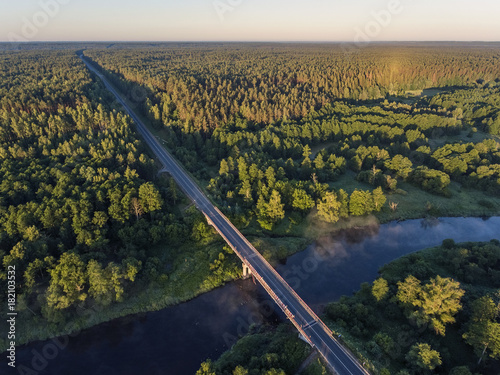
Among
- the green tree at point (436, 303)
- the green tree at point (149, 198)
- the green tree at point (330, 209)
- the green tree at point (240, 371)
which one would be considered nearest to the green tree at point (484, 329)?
the green tree at point (436, 303)

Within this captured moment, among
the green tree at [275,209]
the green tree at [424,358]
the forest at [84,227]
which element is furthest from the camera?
the green tree at [275,209]

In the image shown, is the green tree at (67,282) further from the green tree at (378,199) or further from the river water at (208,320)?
the green tree at (378,199)

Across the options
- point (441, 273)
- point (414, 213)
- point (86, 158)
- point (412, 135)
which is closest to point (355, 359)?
point (441, 273)

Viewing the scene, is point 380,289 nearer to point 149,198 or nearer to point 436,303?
point 436,303

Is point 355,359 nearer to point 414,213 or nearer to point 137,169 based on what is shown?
point 414,213

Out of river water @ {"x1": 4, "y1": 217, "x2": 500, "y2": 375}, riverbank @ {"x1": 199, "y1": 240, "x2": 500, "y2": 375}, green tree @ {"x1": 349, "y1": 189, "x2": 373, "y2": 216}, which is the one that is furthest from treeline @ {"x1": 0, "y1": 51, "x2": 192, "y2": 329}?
green tree @ {"x1": 349, "y1": 189, "x2": 373, "y2": 216}
